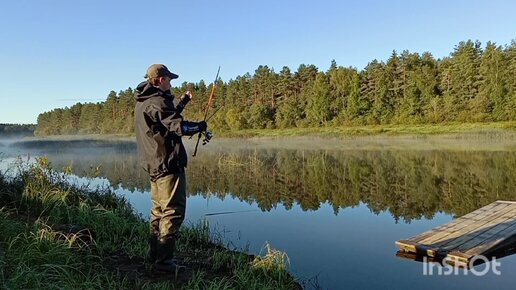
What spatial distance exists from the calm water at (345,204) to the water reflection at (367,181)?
0.10 ft

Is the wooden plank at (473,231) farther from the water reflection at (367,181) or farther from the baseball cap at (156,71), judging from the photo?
the baseball cap at (156,71)

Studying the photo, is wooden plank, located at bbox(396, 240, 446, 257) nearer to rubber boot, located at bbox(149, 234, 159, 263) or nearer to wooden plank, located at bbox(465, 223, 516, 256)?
wooden plank, located at bbox(465, 223, 516, 256)

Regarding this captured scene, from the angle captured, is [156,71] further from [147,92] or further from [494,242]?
[494,242]

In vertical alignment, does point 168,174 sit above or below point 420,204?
above

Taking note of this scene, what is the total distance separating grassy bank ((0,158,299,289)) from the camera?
4023 mm

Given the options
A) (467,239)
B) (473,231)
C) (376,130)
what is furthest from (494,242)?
(376,130)

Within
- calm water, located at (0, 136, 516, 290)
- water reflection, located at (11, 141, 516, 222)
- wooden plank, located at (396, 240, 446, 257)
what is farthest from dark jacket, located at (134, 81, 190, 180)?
water reflection, located at (11, 141, 516, 222)

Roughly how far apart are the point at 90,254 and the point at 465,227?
6170mm

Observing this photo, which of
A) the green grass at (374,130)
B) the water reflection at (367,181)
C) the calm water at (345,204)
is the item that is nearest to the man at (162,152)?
the calm water at (345,204)

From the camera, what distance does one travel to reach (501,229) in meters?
7.15

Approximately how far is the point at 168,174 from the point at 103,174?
52.5 ft

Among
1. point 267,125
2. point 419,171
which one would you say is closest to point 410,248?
point 419,171

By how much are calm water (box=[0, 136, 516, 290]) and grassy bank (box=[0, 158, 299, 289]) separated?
102cm

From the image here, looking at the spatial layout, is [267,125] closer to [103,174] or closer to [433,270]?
[103,174]
